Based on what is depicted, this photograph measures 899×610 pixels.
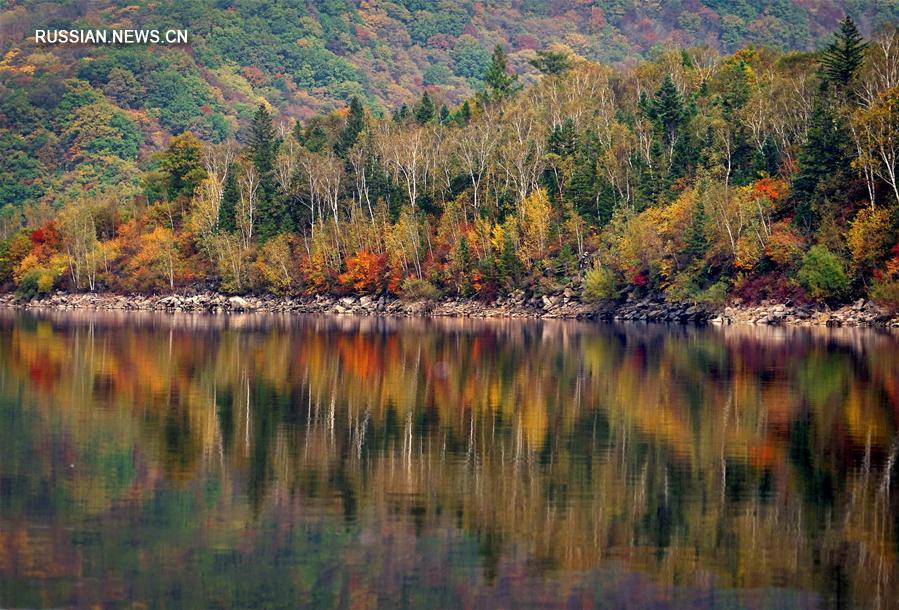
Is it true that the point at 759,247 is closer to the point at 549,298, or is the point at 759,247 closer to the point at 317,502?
the point at 549,298

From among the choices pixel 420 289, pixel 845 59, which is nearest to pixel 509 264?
pixel 420 289

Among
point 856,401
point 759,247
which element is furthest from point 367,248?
point 856,401

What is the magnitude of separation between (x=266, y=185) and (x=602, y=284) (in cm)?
4683

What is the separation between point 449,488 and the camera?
21547mm

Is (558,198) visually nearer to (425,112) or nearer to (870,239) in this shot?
(425,112)

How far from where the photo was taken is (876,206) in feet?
256

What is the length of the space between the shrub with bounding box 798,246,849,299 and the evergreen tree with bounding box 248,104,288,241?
201ft

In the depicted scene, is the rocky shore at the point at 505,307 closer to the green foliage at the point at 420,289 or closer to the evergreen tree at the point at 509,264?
the green foliage at the point at 420,289

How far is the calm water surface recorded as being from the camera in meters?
16.0

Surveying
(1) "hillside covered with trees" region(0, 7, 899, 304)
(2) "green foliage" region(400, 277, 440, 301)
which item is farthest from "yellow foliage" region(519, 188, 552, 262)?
(2) "green foliage" region(400, 277, 440, 301)

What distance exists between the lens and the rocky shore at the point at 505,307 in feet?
260

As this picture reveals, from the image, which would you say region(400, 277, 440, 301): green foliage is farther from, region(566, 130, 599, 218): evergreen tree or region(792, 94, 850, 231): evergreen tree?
region(792, 94, 850, 231): evergreen tree

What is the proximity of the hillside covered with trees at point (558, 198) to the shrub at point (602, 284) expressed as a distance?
0.56ft

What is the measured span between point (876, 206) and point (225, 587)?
228 feet
